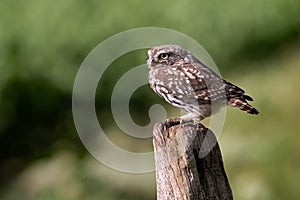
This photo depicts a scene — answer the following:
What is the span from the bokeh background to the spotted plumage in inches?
141

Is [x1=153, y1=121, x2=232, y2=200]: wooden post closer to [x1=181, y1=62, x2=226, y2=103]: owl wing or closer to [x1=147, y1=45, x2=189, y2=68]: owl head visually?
[x1=181, y1=62, x2=226, y2=103]: owl wing

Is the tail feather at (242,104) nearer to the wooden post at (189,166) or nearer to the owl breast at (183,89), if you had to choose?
the owl breast at (183,89)

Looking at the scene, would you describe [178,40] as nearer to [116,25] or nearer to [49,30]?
[116,25]

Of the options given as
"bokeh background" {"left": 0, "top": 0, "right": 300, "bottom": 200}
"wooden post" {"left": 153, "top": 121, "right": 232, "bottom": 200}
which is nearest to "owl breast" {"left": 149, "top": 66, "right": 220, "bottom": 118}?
"wooden post" {"left": 153, "top": 121, "right": 232, "bottom": 200}

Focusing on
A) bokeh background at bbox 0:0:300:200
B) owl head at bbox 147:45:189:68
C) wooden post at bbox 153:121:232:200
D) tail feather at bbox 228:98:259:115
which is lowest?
wooden post at bbox 153:121:232:200

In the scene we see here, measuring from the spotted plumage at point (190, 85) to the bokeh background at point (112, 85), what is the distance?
3572mm

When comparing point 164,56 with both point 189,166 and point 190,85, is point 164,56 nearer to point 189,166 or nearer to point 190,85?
point 190,85

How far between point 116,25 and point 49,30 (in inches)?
39.1

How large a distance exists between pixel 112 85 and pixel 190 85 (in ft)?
19.7

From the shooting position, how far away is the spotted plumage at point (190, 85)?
562 centimetres

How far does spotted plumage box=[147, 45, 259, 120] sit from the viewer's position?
5625 mm

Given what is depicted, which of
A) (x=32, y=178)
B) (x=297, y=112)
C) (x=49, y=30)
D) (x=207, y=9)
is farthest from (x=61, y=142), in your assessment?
(x=297, y=112)

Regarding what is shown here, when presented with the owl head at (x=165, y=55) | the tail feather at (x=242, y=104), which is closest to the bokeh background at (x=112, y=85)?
the owl head at (x=165, y=55)

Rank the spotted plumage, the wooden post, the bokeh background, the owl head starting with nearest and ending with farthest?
the wooden post → the spotted plumage → the owl head → the bokeh background
